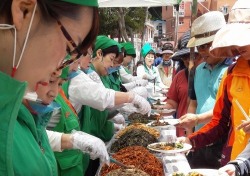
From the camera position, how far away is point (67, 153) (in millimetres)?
2295

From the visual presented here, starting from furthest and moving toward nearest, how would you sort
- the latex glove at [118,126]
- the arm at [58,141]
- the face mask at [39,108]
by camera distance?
1. the latex glove at [118,126]
2. the arm at [58,141]
3. the face mask at [39,108]

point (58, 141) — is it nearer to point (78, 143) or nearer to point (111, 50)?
point (78, 143)

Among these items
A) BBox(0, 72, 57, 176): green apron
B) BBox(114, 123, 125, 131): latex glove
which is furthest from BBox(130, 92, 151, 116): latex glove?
BBox(0, 72, 57, 176): green apron

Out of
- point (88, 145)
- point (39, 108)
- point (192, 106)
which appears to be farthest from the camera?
point (192, 106)

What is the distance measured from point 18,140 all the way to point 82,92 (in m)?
1.93

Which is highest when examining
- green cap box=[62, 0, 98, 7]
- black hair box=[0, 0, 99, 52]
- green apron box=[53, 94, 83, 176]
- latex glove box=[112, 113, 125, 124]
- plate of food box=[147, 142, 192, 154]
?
green cap box=[62, 0, 98, 7]

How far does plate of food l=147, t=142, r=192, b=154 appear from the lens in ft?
8.48

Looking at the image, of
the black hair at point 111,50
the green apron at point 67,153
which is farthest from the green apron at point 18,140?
the black hair at point 111,50

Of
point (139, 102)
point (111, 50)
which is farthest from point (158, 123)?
point (111, 50)

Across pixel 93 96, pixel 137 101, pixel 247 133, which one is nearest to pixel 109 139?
pixel 137 101

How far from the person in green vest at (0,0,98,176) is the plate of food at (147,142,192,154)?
1.80 metres

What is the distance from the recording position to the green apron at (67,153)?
7.43 feet

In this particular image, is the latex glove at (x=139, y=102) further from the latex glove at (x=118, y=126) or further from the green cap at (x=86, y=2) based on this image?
the green cap at (x=86, y=2)

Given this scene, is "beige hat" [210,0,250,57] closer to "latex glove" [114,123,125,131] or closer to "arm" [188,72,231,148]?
"arm" [188,72,231,148]
